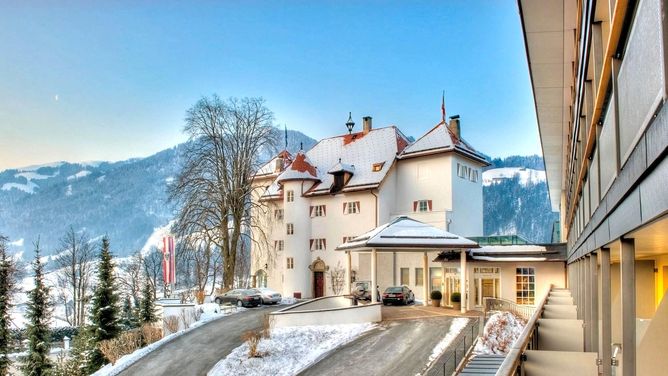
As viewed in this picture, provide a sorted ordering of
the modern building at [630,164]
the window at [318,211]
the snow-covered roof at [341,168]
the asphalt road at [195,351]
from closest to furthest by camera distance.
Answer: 1. the modern building at [630,164]
2. the asphalt road at [195,351]
3. the snow-covered roof at [341,168]
4. the window at [318,211]

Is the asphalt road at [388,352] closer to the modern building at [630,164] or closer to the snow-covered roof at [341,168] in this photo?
the modern building at [630,164]

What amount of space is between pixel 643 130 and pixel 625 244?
1.52 meters

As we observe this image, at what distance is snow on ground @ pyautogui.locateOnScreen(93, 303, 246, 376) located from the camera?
2319cm

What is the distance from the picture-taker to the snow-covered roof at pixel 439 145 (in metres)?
41.1

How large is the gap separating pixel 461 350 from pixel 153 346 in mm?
13336

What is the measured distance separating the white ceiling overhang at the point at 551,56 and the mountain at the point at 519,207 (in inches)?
4617

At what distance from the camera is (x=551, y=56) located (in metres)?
10.8

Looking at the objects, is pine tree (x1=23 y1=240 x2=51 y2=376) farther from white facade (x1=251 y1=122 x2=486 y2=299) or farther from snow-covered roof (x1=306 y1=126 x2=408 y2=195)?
snow-covered roof (x1=306 y1=126 x2=408 y2=195)

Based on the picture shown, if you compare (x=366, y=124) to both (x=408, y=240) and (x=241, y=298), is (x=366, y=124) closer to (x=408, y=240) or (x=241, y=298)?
(x=241, y=298)

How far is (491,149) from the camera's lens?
15650 centimetres

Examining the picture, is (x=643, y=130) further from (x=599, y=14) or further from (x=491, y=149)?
(x=491, y=149)

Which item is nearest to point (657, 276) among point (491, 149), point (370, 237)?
point (370, 237)

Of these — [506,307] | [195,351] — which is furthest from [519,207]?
[195,351]

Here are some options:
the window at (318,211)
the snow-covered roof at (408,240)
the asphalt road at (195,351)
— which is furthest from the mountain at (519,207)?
the asphalt road at (195,351)
